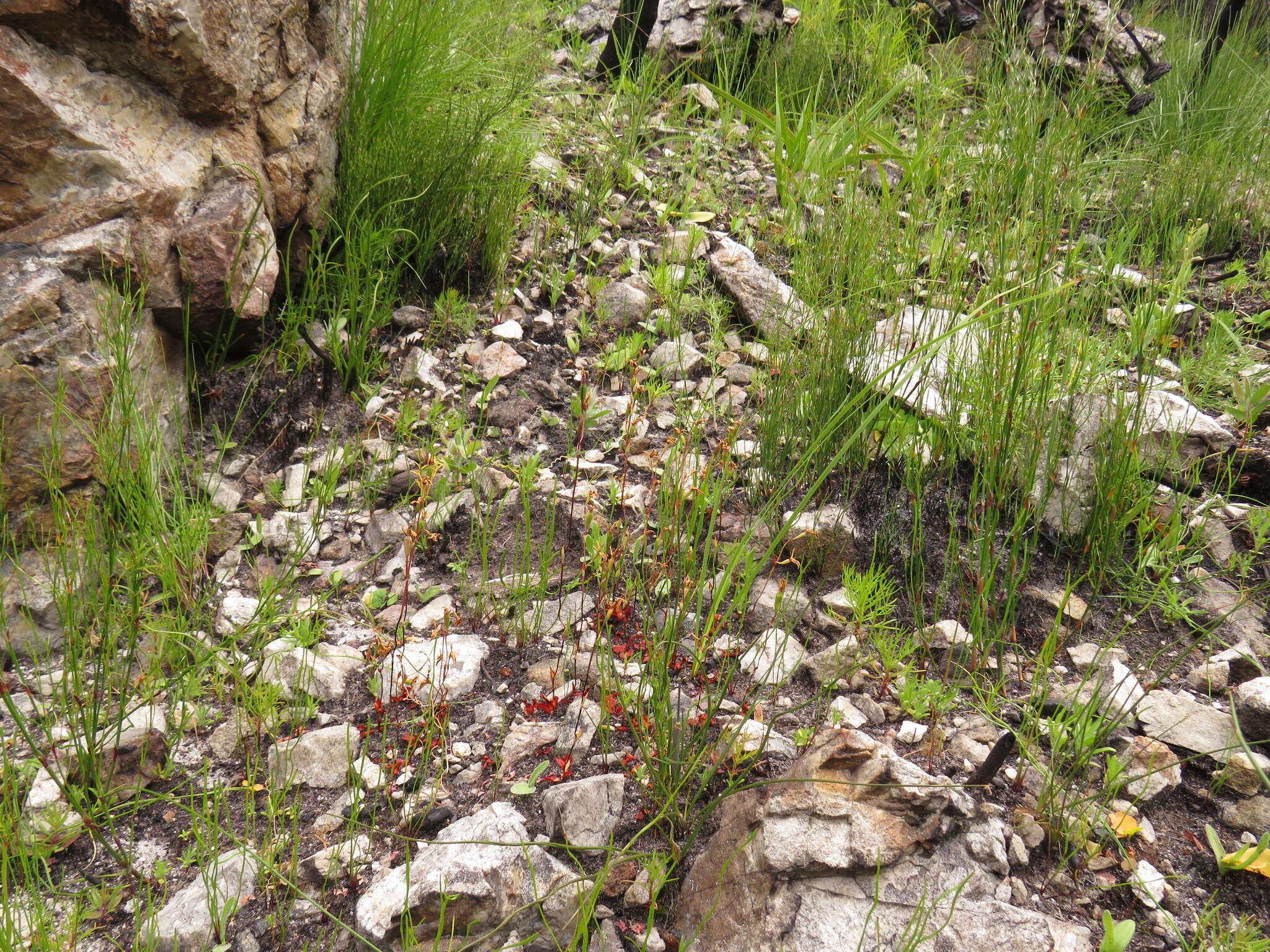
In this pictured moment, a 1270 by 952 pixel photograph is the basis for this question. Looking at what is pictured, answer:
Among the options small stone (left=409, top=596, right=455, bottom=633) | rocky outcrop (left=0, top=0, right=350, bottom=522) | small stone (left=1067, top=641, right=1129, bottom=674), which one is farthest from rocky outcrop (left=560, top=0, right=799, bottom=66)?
small stone (left=1067, top=641, right=1129, bottom=674)

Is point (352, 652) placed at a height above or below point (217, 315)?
below

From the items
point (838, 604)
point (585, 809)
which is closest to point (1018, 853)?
point (838, 604)

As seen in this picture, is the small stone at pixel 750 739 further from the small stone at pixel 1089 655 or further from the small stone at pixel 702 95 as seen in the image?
the small stone at pixel 702 95

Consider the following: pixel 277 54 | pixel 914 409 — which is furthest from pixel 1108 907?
pixel 277 54

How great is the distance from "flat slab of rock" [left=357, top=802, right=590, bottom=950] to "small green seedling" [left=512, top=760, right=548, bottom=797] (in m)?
0.11

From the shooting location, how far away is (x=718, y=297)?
357cm

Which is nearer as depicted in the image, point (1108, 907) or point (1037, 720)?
point (1108, 907)

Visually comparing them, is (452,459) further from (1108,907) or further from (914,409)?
(1108,907)

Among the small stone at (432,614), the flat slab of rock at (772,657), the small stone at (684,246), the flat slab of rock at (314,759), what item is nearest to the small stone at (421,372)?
the small stone at (432,614)

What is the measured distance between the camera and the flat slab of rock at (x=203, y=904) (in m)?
1.64

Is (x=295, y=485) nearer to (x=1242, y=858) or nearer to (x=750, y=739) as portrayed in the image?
(x=750, y=739)

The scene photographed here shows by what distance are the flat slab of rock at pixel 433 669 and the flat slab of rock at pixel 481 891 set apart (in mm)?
417

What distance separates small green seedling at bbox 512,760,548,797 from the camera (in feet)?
6.32

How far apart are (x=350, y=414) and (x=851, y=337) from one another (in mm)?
1797
